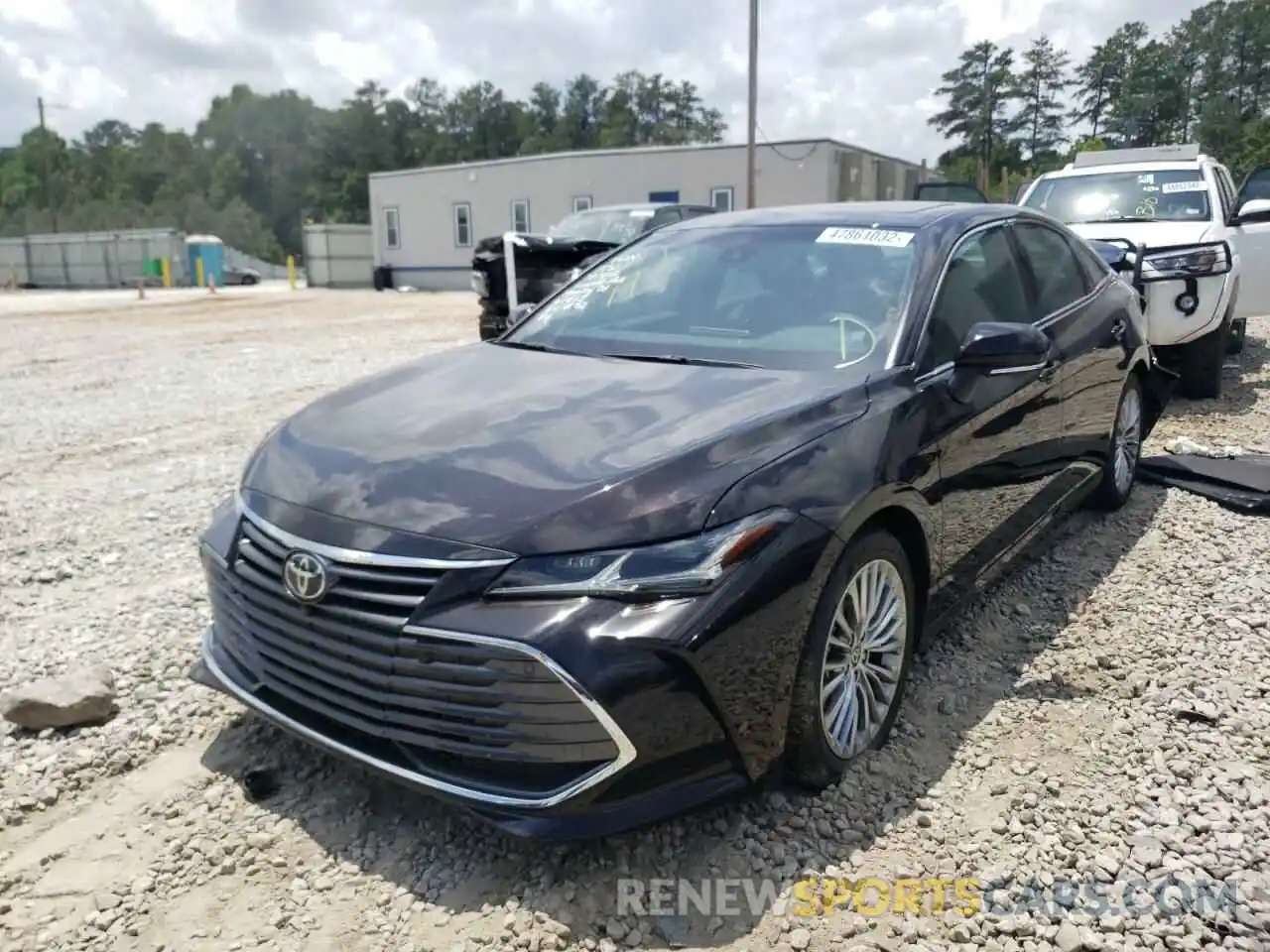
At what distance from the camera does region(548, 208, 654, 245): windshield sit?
12.4 metres

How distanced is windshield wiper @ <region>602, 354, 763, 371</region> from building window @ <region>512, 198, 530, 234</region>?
28.7m

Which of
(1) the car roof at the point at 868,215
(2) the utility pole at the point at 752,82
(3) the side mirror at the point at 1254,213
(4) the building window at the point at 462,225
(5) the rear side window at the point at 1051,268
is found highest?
(2) the utility pole at the point at 752,82

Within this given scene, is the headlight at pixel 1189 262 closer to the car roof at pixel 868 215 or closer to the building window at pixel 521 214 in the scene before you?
the car roof at pixel 868 215

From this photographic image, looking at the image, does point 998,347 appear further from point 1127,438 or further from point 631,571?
point 1127,438

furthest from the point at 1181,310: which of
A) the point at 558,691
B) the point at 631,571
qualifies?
the point at 558,691

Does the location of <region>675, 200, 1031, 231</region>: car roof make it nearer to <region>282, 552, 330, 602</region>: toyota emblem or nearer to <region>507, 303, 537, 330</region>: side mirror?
<region>507, 303, 537, 330</region>: side mirror

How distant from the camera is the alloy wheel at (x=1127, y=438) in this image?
520cm

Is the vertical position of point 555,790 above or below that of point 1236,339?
below

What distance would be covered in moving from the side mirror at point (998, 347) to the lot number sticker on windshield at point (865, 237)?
1.56 feet

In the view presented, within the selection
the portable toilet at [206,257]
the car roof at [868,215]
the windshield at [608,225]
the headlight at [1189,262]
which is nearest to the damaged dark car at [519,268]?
the windshield at [608,225]

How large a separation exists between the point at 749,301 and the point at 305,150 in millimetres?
104667

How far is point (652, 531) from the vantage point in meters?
2.39

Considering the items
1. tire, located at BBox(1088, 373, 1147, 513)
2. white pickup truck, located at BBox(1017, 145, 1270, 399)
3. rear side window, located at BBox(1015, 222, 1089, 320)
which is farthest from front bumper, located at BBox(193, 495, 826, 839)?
white pickup truck, located at BBox(1017, 145, 1270, 399)

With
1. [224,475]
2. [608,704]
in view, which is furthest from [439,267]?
[608,704]
